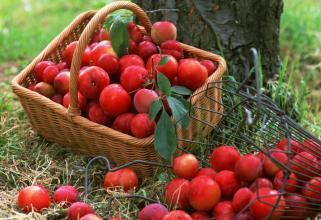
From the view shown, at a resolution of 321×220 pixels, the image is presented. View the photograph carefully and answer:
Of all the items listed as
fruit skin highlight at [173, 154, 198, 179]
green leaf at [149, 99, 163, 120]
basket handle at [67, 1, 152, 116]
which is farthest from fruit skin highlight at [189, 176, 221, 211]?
basket handle at [67, 1, 152, 116]

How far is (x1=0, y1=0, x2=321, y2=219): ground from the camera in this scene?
2.52 metres

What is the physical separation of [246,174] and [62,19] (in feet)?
12.5

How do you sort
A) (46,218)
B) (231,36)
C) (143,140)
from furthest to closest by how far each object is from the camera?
(231,36)
(143,140)
(46,218)

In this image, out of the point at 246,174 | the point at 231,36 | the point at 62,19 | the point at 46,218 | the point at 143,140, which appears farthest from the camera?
the point at 62,19

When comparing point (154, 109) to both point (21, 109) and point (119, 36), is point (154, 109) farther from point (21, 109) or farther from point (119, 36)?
point (21, 109)

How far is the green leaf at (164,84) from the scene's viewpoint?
2277 millimetres

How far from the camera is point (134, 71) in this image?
243cm

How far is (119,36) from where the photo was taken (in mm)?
2559

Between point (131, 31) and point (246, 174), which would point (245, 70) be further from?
point (246, 174)

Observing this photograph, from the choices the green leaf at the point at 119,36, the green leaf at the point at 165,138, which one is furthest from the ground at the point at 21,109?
the green leaf at the point at 119,36

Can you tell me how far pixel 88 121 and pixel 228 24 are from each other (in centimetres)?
103

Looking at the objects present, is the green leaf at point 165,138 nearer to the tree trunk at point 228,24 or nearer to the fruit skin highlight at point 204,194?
the fruit skin highlight at point 204,194

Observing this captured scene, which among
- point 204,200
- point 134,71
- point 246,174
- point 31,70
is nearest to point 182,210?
point 204,200

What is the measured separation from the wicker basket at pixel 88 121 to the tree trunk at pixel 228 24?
0.34 m
